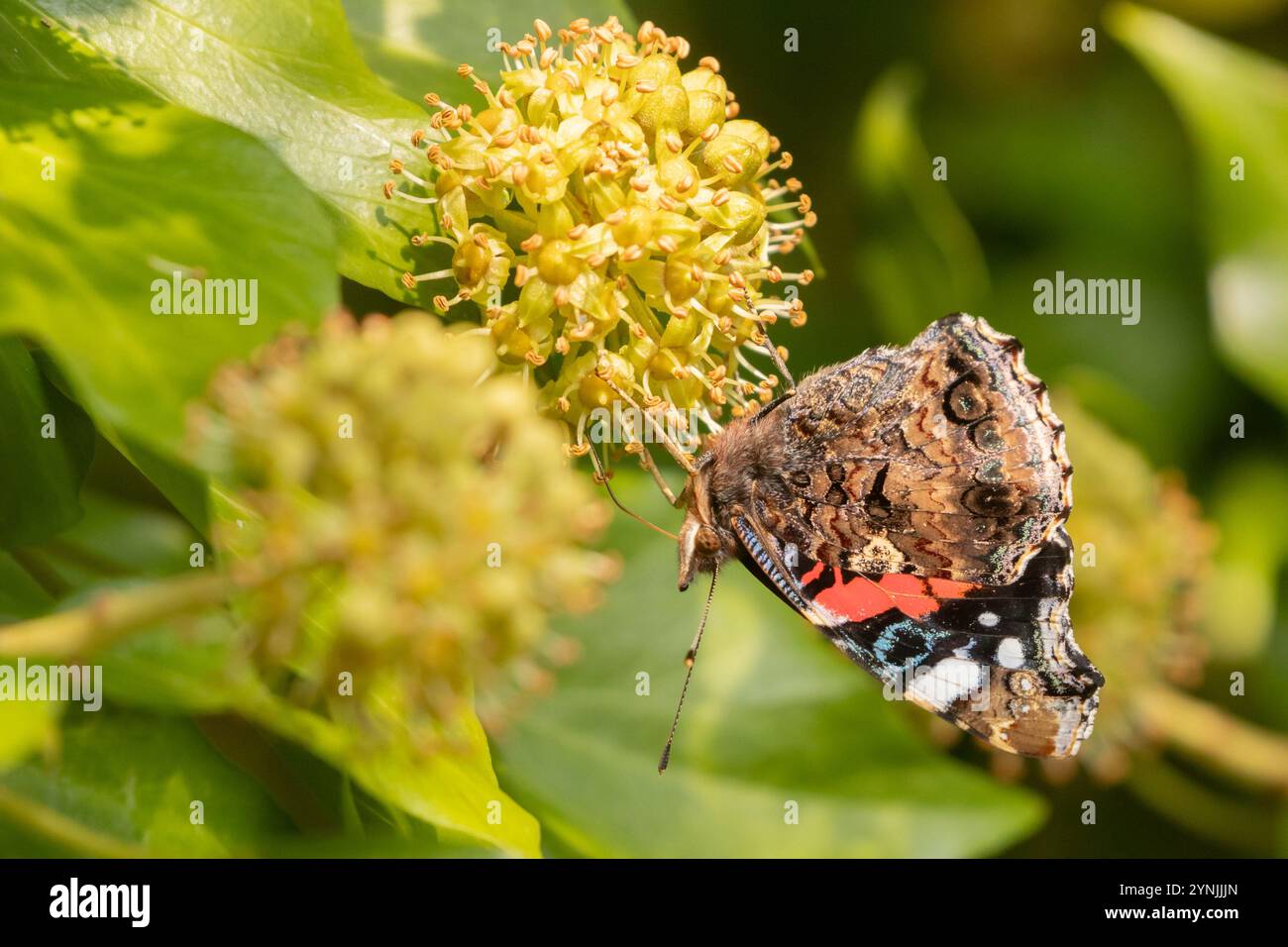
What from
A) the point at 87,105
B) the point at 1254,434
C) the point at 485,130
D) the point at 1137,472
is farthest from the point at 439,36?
the point at 1254,434

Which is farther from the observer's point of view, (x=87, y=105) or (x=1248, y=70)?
(x=1248, y=70)

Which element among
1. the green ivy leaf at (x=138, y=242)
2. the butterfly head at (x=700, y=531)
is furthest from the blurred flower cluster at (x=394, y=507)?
the butterfly head at (x=700, y=531)

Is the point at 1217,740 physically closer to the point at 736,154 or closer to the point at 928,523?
the point at 928,523

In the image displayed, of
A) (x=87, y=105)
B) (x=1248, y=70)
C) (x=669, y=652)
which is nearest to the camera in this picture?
(x=87, y=105)

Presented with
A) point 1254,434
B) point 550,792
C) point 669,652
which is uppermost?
point 1254,434

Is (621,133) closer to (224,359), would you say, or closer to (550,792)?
(224,359)

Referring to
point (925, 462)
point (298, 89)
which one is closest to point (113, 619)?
point (298, 89)
